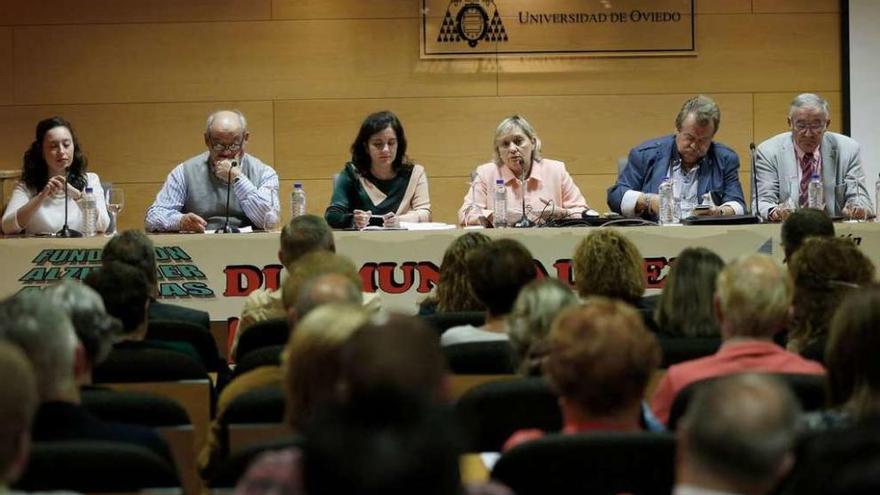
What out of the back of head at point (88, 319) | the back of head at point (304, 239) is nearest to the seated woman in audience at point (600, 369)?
the back of head at point (88, 319)

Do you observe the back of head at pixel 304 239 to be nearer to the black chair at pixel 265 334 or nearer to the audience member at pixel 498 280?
the black chair at pixel 265 334

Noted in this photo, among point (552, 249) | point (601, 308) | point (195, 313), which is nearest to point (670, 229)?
point (552, 249)

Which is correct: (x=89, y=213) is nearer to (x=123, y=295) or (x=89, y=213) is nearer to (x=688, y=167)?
(x=123, y=295)

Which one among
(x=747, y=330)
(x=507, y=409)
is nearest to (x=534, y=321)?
(x=507, y=409)

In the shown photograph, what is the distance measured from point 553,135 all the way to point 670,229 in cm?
253

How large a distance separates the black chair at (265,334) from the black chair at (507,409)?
129cm

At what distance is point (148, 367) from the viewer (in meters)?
3.52

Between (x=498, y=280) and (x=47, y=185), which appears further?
(x=47, y=185)

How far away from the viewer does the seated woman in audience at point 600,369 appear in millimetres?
2469

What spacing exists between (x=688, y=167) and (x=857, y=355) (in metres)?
4.47

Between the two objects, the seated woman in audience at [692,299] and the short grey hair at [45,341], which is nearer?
the short grey hair at [45,341]

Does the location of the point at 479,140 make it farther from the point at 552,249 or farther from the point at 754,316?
the point at 754,316

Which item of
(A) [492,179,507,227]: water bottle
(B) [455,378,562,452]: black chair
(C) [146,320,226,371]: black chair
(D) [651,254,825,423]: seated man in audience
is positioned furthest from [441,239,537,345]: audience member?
(A) [492,179,507,227]: water bottle

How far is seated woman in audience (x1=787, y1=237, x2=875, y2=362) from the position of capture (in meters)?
3.69
